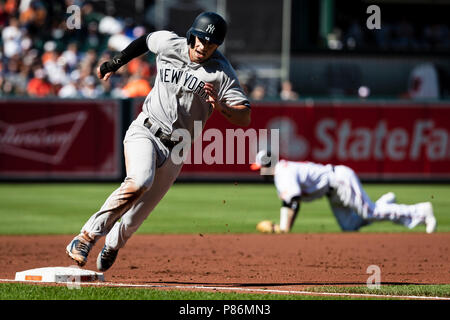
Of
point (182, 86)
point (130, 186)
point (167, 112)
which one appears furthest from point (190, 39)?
point (130, 186)

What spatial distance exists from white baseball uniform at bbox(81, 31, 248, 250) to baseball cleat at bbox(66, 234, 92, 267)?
0.24 ft

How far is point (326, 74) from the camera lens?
26.6 meters

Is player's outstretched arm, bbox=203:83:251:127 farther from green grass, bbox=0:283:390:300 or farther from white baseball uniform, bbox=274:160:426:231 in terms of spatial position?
white baseball uniform, bbox=274:160:426:231

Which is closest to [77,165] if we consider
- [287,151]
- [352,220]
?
[287,151]

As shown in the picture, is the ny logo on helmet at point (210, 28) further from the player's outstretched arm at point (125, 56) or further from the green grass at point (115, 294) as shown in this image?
the green grass at point (115, 294)

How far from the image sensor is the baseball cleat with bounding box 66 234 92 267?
23.4 ft

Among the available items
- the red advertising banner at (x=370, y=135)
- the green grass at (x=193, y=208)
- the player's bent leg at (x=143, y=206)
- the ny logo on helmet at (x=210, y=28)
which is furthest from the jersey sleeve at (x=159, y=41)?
the red advertising banner at (x=370, y=135)

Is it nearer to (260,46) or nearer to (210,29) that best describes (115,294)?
(210,29)

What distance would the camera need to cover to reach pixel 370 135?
2088 centimetres

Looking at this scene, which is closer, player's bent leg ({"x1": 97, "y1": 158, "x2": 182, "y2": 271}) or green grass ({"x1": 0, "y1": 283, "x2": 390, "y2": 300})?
green grass ({"x1": 0, "y1": 283, "x2": 390, "y2": 300})

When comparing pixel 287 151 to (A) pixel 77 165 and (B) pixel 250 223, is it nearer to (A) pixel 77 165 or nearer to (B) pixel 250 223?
(A) pixel 77 165

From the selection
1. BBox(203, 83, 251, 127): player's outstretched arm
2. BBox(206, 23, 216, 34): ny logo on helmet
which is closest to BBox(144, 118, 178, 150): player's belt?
BBox(203, 83, 251, 127): player's outstretched arm

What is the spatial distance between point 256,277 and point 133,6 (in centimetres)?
1780
